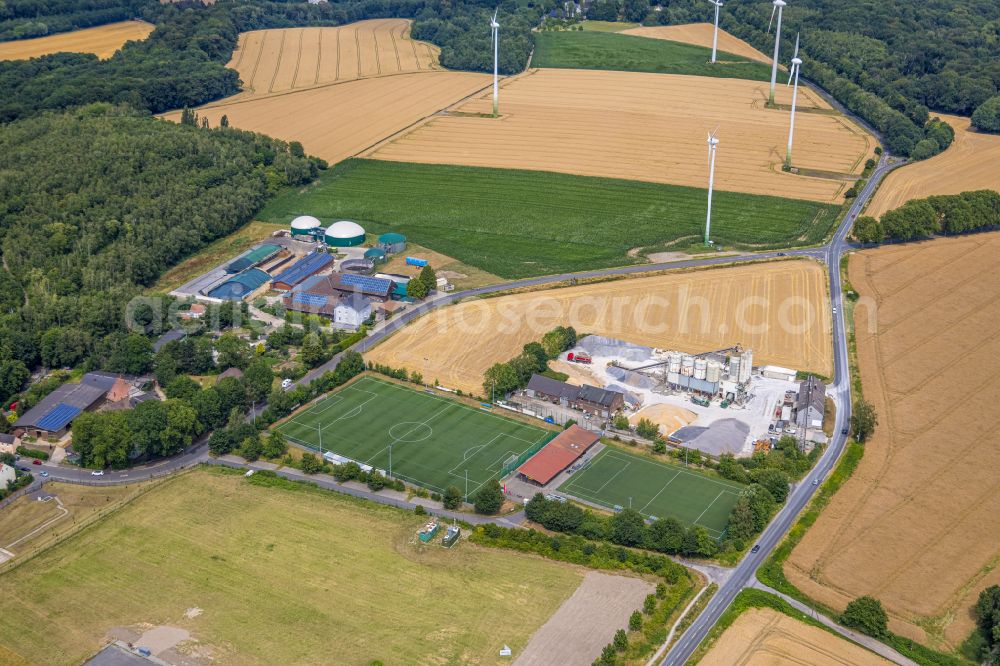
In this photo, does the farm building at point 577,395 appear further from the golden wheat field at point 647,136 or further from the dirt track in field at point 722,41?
the dirt track in field at point 722,41

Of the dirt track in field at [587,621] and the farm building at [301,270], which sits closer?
the dirt track in field at [587,621]

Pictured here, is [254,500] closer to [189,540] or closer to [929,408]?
[189,540]

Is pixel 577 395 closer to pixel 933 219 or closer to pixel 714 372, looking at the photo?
pixel 714 372

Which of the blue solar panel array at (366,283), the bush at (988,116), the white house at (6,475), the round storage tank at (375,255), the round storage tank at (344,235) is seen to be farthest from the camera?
the bush at (988,116)

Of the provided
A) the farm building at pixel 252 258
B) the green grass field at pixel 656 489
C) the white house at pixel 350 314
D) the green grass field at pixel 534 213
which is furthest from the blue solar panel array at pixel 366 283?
the green grass field at pixel 656 489

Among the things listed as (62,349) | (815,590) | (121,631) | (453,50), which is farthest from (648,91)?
(121,631)

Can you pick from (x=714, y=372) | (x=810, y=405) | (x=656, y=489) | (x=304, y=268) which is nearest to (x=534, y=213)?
(x=304, y=268)

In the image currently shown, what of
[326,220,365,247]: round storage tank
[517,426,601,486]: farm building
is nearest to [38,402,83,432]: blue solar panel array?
[517,426,601,486]: farm building
